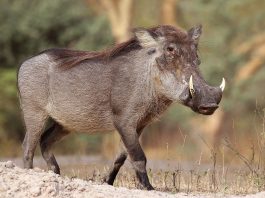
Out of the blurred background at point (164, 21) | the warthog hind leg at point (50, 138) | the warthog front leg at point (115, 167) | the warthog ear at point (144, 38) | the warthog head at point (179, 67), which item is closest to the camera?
the warthog head at point (179, 67)

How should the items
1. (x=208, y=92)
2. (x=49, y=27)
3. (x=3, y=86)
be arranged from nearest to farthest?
(x=208, y=92), (x=3, y=86), (x=49, y=27)

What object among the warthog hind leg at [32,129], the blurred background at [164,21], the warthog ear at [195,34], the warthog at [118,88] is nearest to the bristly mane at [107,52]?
the warthog at [118,88]

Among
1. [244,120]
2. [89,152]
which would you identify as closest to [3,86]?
[89,152]

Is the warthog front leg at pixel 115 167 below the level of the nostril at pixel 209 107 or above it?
below

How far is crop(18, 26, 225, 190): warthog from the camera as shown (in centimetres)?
1005

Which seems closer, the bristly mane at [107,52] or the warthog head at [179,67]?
the warthog head at [179,67]

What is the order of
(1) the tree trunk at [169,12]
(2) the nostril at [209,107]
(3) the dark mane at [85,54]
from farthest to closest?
1. (1) the tree trunk at [169,12]
2. (3) the dark mane at [85,54]
3. (2) the nostril at [209,107]

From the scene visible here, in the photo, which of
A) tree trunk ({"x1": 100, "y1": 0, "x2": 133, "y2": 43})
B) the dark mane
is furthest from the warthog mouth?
tree trunk ({"x1": 100, "y1": 0, "x2": 133, "y2": 43})

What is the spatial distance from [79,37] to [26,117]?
18.8 meters

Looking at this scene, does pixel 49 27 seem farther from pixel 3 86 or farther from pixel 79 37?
pixel 3 86

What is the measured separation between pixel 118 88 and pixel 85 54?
0.85 meters

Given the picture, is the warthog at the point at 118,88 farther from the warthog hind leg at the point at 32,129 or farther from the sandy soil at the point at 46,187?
the sandy soil at the point at 46,187

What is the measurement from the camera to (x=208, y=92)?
31.9 feet

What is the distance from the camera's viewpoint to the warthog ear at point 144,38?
34.0 feet
